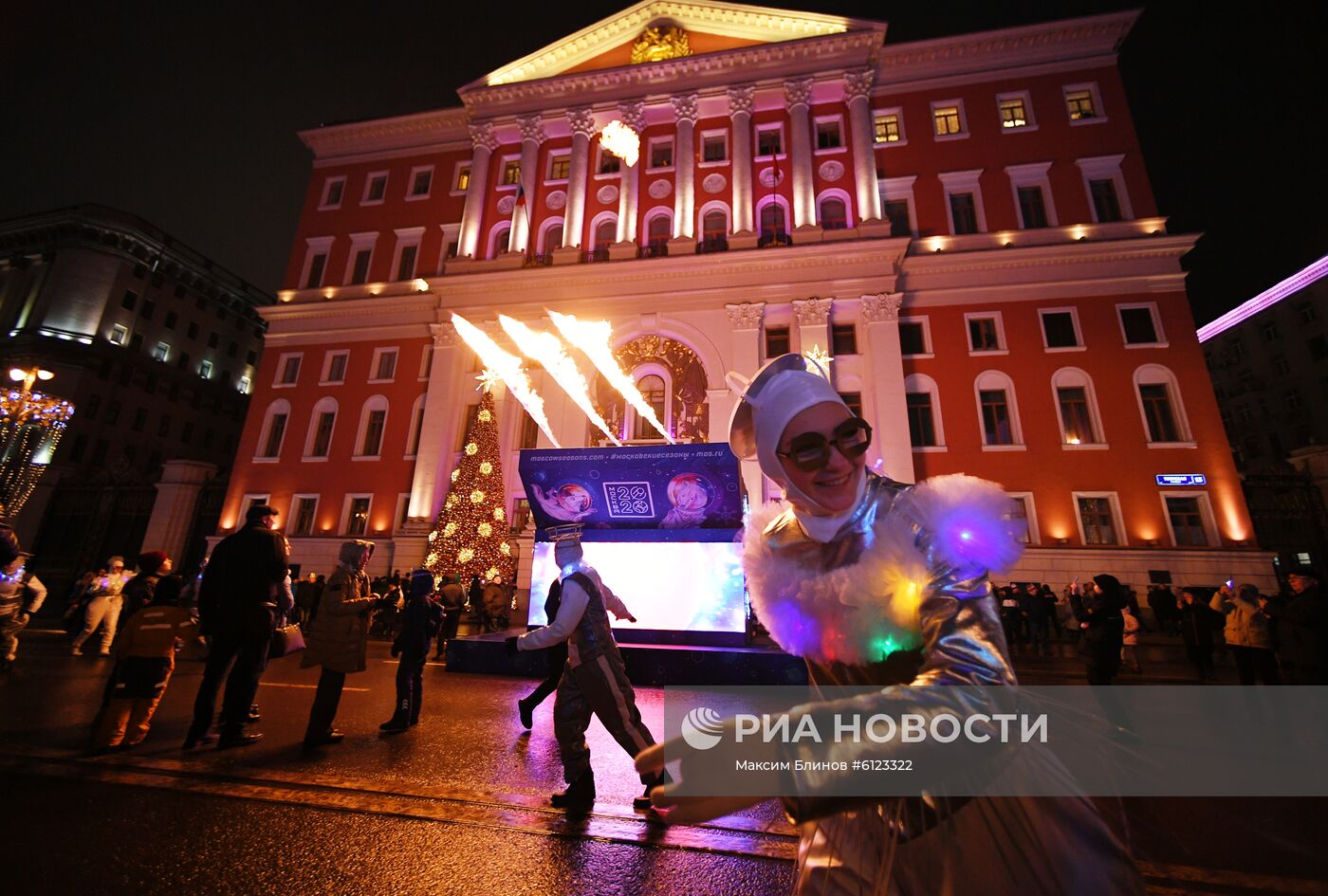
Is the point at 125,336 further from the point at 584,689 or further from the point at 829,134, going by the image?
the point at 584,689

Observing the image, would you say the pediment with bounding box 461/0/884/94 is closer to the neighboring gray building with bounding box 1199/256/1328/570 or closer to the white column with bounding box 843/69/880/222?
the white column with bounding box 843/69/880/222

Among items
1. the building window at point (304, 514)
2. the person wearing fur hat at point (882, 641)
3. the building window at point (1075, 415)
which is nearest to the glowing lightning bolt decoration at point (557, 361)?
the building window at point (304, 514)

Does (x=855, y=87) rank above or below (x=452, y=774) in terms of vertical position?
above

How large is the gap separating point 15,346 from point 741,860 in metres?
51.8

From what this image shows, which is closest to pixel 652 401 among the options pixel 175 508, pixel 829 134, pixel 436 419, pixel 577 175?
pixel 436 419

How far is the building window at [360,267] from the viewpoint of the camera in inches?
1050

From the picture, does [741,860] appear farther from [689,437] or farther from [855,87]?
[855,87]

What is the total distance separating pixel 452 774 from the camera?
4461mm

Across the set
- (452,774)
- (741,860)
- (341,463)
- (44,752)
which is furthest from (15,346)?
(741,860)

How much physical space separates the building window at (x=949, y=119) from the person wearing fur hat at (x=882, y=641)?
27.4m

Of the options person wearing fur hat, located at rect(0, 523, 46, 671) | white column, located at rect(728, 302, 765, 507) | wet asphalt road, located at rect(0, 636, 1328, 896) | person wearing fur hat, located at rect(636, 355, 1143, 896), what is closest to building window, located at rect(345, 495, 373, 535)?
person wearing fur hat, located at rect(0, 523, 46, 671)

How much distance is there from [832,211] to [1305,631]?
20.2 meters

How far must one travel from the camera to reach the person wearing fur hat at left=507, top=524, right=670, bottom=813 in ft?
13.1

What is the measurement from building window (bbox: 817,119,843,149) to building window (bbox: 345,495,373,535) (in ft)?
80.4
